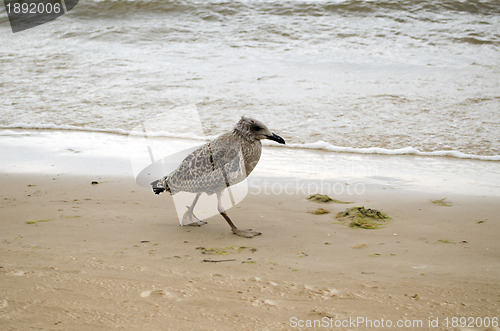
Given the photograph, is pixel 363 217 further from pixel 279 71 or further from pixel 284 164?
pixel 279 71

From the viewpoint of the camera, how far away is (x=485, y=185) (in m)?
6.07

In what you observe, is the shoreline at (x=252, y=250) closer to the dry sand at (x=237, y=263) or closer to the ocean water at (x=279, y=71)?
the dry sand at (x=237, y=263)

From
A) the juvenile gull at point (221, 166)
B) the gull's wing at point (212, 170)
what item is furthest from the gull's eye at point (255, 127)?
the gull's wing at point (212, 170)

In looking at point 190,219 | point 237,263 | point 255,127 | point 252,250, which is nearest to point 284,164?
point 255,127

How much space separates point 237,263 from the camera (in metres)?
3.93

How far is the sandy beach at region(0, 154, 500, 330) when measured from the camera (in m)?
3.07

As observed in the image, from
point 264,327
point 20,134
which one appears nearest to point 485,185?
point 264,327

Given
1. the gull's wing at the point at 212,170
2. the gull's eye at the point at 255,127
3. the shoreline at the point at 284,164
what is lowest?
the shoreline at the point at 284,164

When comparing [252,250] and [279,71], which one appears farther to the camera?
[279,71]

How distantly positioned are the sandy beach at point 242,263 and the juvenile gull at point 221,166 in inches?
12.8

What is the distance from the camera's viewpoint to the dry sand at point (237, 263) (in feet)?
10.1

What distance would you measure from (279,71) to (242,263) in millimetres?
8369

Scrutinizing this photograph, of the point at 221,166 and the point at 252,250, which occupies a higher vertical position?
the point at 221,166

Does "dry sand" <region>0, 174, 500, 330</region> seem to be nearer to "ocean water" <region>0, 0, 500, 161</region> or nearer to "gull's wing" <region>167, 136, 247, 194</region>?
"gull's wing" <region>167, 136, 247, 194</region>
